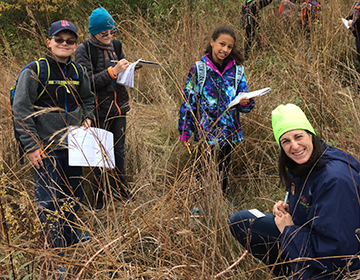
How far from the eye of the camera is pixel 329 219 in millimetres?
→ 1565

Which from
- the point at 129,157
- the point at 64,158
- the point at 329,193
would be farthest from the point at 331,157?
the point at 129,157

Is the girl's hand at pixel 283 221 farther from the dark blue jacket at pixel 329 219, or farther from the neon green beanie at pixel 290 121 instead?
the neon green beanie at pixel 290 121

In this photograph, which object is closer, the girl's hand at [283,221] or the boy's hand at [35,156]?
the girl's hand at [283,221]

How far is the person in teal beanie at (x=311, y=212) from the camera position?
156cm

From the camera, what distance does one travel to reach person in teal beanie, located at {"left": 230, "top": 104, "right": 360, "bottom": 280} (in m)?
1.56

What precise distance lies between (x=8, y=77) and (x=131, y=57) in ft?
5.97

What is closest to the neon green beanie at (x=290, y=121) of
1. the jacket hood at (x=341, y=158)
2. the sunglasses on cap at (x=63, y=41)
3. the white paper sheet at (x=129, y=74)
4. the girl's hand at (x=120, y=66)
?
the jacket hood at (x=341, y=158)

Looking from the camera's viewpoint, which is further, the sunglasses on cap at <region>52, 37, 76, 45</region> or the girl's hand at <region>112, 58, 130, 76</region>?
the girl's hand at <region>112, 58, 130, 76</region>

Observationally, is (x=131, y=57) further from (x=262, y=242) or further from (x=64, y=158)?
(x=262, y=242)

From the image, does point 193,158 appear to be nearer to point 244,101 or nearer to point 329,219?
point 244,101

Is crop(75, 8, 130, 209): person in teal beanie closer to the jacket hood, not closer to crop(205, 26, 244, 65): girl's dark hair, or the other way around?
crop(205, 26, 244, 65): girl's dark hair

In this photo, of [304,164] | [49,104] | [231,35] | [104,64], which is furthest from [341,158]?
[104,64]

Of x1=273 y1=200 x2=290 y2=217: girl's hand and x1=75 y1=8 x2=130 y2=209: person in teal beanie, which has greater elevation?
x1=75 y1=8 x2=130 y2=209: person in teal beanie

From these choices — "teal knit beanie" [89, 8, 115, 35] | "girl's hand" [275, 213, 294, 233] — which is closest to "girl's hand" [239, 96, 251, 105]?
"girl's hand" [275, 213, 294, 233]
